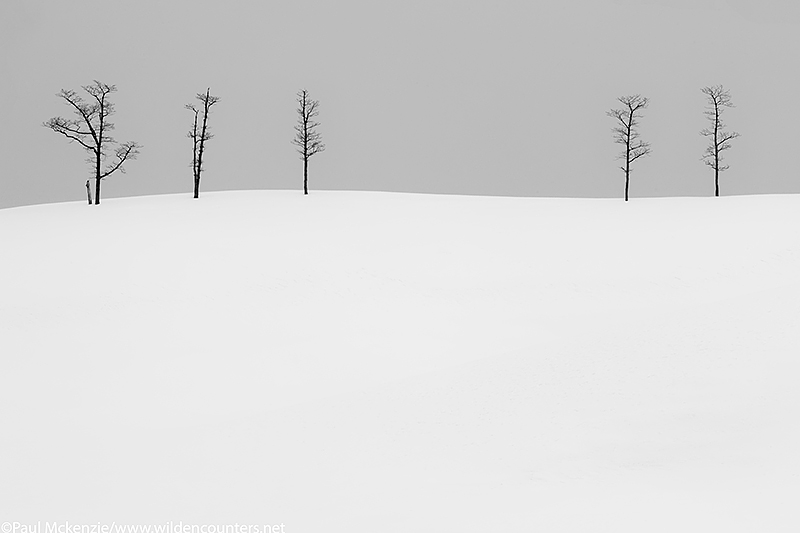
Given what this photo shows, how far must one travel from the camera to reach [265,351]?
22.2 meters

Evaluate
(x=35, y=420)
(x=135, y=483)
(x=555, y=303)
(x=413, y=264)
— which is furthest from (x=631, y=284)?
(x=35, y=420)

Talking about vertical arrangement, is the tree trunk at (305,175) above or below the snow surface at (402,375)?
above

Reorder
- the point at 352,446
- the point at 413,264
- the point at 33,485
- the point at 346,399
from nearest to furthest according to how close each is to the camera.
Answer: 1. the point at 33,485
2. the point at 352,446
3. the point at 346,399
4. the point at 413,264

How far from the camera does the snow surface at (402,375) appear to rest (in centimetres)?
1458

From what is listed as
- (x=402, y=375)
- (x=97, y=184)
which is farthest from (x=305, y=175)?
(x=402, y=375)

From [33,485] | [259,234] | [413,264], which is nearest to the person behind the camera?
[33,485]

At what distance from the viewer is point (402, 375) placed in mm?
20594

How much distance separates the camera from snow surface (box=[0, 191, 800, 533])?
1458 cm

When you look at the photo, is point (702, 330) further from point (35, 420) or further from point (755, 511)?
point (35, 420)

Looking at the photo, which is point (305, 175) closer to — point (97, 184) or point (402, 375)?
point (97, 184)

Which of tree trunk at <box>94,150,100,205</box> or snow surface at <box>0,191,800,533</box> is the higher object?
tree trunk at <box>94,150,100,205</box>

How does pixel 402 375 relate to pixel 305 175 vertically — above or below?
below

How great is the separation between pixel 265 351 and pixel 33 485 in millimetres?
8442

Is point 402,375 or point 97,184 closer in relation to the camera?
point 402,375
